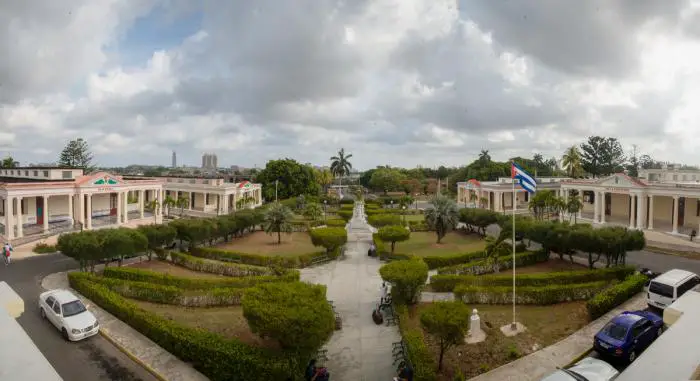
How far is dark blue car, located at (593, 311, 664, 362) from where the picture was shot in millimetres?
13422

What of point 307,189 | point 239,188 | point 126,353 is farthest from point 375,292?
point 307,189

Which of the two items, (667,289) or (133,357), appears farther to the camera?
(667,289)

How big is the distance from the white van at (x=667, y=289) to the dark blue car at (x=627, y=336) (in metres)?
3.50

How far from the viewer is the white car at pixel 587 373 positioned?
35.6 ft

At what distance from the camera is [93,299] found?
19016 mm

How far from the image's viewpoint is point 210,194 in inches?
2345

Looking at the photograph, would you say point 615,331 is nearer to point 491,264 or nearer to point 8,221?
point 491,264

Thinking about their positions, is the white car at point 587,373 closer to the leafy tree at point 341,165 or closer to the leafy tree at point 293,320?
the leafy tree at point 293,320

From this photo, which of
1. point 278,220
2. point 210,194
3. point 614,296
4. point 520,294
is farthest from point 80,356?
point 210,194

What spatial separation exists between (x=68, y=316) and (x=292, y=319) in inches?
415

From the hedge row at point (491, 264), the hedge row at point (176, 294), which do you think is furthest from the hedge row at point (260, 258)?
the hedge row at point (491, 264)

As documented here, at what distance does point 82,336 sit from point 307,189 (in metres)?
55.0

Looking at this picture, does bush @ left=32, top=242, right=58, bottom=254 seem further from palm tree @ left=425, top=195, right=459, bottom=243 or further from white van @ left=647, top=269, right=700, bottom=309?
white van @ left=647, top=269, right=700, bottom=309

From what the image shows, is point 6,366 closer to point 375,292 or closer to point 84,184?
point 375,292
